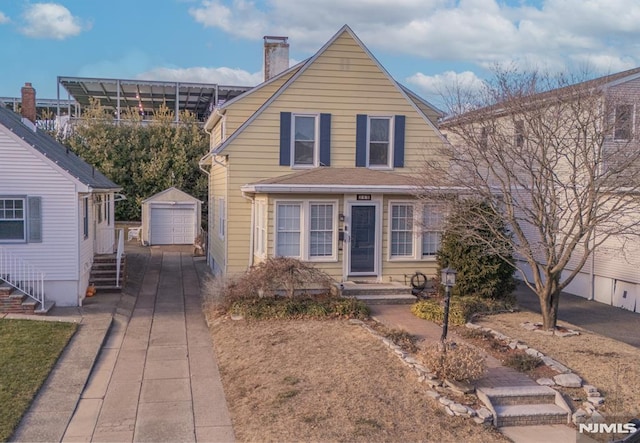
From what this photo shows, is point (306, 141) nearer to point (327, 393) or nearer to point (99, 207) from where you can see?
point (99, 207)

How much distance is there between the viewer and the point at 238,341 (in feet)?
38.8

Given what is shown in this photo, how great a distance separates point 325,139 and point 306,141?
0.58 metres

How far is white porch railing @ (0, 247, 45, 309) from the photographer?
14.9 metres

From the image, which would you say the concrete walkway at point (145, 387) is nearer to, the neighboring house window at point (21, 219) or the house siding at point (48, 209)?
the house siding at point (48, 209)

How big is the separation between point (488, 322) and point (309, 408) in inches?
248

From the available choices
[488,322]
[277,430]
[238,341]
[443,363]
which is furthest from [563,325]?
[277,430]

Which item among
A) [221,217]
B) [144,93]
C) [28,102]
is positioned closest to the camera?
[221,217]

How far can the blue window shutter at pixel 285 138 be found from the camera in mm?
17359

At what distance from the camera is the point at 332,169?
17.5 m

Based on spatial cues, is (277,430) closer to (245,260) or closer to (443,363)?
(443,363)

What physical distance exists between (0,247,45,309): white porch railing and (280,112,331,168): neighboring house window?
23.6 feet

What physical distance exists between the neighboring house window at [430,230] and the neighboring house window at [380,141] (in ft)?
7.56

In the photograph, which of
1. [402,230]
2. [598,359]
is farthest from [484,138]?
[598,359]
